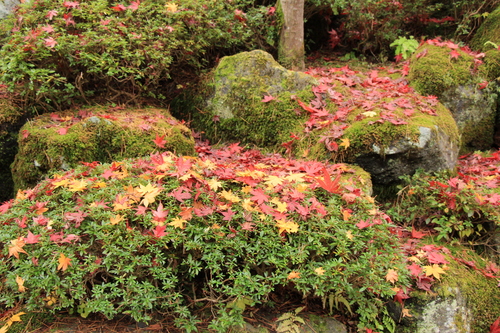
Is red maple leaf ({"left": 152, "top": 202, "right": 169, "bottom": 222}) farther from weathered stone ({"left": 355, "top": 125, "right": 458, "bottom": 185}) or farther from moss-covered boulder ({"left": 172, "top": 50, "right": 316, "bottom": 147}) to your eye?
moss-covered boulder ({"left": 172, "top": 50, "right": 316, "bottom": 147})

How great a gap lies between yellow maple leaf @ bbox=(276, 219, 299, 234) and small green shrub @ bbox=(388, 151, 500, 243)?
1735mm

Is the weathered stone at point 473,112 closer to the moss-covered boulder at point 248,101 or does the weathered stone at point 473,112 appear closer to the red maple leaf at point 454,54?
the red maple leaf at point 454,54

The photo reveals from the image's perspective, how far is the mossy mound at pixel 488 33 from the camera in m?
5.75

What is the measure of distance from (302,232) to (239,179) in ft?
2.24

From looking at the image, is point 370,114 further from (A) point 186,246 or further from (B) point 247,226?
(A) point 186,246

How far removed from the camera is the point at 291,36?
18.6ft

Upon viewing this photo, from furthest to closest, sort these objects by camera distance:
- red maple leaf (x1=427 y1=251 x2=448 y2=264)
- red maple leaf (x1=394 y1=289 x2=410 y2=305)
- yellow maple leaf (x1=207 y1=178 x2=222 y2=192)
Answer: red maple leaf (x1=427 y1=251 x2=448 y2=264) < red maple leaf (x1=394 y1=289 x2=410 y2=305) < yellow maple leaf (x1=207 y1=178 x2=222 y2=192)

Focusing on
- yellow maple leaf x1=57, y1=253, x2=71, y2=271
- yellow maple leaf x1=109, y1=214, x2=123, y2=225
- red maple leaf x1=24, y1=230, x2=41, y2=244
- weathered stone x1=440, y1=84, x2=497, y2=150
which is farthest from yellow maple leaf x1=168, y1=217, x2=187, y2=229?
weathered stone x1=440, y1=84, x2=497, y2=150

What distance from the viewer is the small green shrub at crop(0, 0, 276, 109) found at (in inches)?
155

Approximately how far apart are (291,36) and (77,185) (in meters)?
4.06

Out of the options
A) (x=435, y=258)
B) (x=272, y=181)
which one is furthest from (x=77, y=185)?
(x=435, y=258)

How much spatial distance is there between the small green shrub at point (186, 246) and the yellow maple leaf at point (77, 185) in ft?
Result: 0.05

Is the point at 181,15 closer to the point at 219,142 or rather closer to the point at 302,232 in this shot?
the point at 219,142

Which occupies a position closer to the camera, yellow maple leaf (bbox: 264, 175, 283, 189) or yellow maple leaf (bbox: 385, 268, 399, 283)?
yellow maple leaf (bbox: 385, 268, 399, 283)
